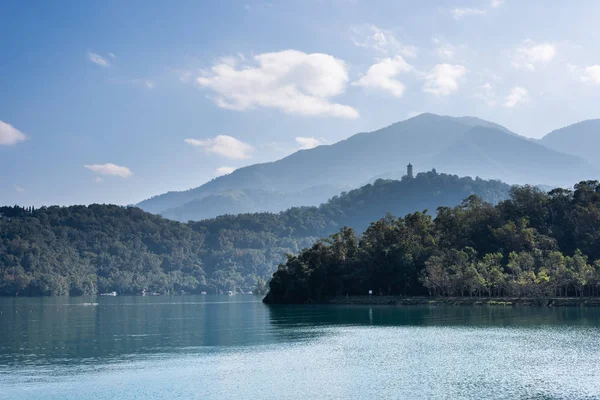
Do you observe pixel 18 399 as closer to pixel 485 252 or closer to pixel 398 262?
pixel 398 262

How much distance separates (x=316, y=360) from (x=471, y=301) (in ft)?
185

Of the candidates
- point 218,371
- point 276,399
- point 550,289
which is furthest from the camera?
point 550,289

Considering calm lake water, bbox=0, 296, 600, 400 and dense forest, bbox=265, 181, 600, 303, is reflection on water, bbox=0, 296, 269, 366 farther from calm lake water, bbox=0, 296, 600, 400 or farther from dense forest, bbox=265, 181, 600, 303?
dense forest, bbox=265, 181, 600, 303

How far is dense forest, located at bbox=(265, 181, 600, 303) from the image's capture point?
309 ft

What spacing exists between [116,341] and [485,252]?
2733 inches

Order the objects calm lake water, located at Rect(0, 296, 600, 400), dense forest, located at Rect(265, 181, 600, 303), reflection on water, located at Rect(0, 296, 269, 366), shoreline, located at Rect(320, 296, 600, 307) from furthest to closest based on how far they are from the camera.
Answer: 1. dense forest, located at Rect(265, 181, 600, 303)
2. shoreline, located at Rect(320, 296, 600, 307)
3. reflection on water, located at Rect(0, 296, 269, 366)
4. calm lake water, located at Rect(0, 296, 600, 400)

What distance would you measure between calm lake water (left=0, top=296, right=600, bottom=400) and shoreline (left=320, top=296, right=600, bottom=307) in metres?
15.2

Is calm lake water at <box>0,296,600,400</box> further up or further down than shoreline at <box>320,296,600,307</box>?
further down

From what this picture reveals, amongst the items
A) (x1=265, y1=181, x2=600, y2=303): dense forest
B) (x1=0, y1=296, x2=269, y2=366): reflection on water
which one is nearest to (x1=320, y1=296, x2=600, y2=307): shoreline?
(x1=265, y1=181, x2=600, y2=303): dense forest

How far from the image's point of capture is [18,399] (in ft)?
110

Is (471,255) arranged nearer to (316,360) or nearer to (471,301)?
(471,301)

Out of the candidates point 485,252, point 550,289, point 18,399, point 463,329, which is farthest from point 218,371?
point 485,252

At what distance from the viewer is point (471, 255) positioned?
344ft

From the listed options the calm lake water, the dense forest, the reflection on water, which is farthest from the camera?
the dense forest
